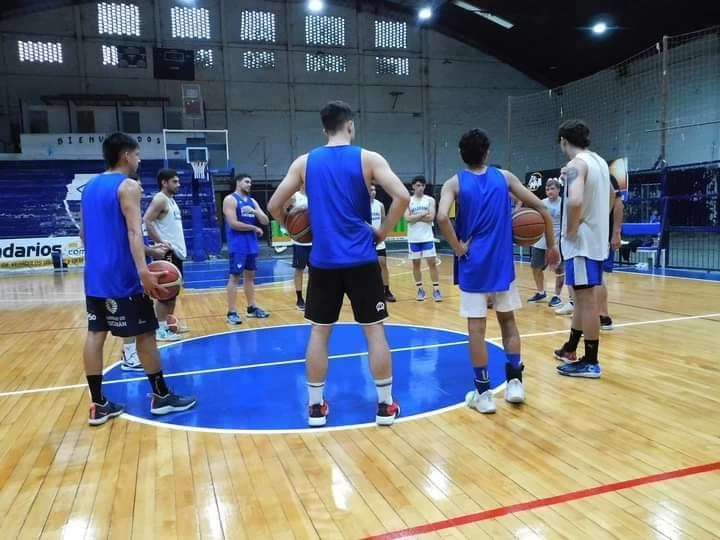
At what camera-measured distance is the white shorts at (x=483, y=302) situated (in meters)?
3.39

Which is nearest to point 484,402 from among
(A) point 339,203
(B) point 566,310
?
(A) point 339,203

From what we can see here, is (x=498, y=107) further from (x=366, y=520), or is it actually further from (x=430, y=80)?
(x=366, y=520)

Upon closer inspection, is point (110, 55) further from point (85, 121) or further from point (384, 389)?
point (384, 389)

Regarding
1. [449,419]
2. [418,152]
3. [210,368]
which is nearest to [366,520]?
[449,419]

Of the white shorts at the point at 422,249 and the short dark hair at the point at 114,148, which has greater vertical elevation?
the short dark hair at the point at 114,148

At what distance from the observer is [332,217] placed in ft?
10.3

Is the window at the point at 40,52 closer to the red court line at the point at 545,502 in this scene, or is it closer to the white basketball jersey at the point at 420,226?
the white basketball jersey at the point at 420,226

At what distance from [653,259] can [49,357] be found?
10.9 meters

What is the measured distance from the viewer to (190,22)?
21.3 m

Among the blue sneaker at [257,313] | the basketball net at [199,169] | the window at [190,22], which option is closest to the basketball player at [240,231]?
the blue sneaker at [257,313]

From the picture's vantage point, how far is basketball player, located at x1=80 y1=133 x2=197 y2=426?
3.34m

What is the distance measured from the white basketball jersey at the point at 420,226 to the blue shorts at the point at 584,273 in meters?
3.87

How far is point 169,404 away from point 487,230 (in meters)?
2.33

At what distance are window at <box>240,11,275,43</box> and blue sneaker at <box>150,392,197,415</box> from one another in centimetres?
2090
